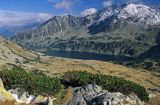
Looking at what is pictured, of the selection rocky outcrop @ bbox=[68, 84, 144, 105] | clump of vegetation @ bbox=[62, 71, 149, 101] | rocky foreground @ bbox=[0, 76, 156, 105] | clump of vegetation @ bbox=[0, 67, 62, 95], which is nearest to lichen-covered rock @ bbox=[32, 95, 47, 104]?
rocky foreground @ bbox=[0, 76, 156, 105]

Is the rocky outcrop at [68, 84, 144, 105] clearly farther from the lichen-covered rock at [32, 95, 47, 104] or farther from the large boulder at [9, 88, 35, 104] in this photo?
the large boulder at [9, 88, 35, 104]

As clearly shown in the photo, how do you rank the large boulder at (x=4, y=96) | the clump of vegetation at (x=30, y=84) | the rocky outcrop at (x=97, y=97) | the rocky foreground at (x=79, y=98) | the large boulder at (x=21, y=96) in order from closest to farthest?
the large boulder at (x=4, y=96)
the rocky foreground at (x=79, y=98)
the rocky outcrop at (x=97, y=97)
the large boulder at (x=21, y=96)
the clump of vegetation at (x=30, y=84)

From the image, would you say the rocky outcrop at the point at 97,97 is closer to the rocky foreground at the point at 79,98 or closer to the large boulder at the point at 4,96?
the rocky foreground at the point at 79,98

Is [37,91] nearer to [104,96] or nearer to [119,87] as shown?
[104,96]

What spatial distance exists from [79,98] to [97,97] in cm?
462

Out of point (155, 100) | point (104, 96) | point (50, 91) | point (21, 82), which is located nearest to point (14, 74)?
point (21, 82)

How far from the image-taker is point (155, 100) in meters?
95.8

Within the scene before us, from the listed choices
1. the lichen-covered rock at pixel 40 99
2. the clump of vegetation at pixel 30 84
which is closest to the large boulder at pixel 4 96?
the lichen-covered rock at pixel 40 99

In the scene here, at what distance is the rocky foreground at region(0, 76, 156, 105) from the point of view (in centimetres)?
7031

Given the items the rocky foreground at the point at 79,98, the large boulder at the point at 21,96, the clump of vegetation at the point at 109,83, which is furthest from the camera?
the clump of vegetation at the point at 109,83

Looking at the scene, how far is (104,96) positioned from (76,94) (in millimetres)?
8598

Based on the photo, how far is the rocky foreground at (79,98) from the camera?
70312mm

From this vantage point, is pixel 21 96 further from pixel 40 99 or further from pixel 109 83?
pixel 109 83

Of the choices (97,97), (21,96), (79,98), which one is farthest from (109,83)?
(21,96)
